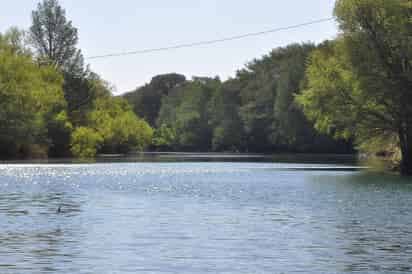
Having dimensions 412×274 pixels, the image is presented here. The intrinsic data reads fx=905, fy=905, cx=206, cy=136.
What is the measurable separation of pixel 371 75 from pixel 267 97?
97982mm

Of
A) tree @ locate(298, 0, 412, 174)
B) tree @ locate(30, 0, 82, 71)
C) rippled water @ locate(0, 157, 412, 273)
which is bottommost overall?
rippled water @ locate(0, 157, 412, 273)

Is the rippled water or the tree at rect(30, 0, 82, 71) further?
the tree at rect(30, 0, 82, 71)

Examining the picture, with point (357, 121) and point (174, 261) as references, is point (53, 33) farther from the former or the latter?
point (174, 261)

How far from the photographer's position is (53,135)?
123m

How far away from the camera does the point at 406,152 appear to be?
73.8 m

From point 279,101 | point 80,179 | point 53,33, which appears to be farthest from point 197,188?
point 279,101

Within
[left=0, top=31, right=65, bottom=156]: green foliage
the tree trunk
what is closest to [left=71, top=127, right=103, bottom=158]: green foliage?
[left=0, top=31, right=65, bottom=156]: green foliage

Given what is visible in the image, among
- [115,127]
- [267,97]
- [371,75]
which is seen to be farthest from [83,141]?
[371,75]

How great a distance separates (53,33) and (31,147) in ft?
89.7

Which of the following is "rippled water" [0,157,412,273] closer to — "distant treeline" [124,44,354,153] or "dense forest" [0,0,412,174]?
"dense forest" [0,0,412,174]

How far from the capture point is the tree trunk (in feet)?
240

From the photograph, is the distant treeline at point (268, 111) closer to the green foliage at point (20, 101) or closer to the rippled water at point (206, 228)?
the green foliage at point (20, 101)

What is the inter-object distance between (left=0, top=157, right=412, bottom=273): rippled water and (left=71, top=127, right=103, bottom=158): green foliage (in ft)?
225

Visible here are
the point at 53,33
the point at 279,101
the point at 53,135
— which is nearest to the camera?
the point at 53,135
